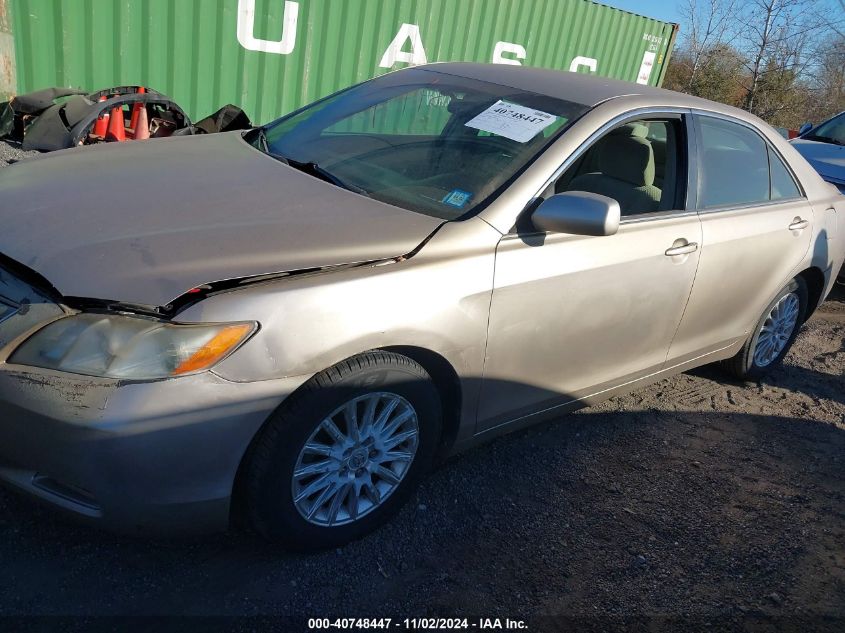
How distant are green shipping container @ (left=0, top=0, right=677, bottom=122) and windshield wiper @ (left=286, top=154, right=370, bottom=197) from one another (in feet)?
15.7

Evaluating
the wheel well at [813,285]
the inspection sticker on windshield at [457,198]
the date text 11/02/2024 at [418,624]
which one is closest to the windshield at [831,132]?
the wheel well at [813,285]

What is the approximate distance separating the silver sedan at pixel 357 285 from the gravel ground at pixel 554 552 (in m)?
0.23

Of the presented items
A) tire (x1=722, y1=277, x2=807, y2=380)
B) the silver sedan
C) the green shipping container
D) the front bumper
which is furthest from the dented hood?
the green shipping container

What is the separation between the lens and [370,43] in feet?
29.2

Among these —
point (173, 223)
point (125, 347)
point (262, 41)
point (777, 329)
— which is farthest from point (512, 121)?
point (262, 41)

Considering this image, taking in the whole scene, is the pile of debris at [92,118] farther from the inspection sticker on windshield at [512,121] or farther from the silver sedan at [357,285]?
the inspection sticker on windshield at [512,121]

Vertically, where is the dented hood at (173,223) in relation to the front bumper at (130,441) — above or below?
above

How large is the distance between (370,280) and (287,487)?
709 mm

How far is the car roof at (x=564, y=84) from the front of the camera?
328 cm

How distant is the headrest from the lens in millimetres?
3502

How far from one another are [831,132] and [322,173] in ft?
24.5

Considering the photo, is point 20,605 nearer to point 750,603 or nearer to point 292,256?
point 292,256

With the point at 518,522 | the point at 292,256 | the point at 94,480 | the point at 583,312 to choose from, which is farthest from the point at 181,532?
the point at 583,312

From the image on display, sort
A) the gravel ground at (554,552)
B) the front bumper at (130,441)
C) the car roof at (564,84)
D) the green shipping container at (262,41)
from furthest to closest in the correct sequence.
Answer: the green shipping container at (262,41) → the car roof at (564,84) → the gravel ground at (554,552) → the front bumper at (130,441)
